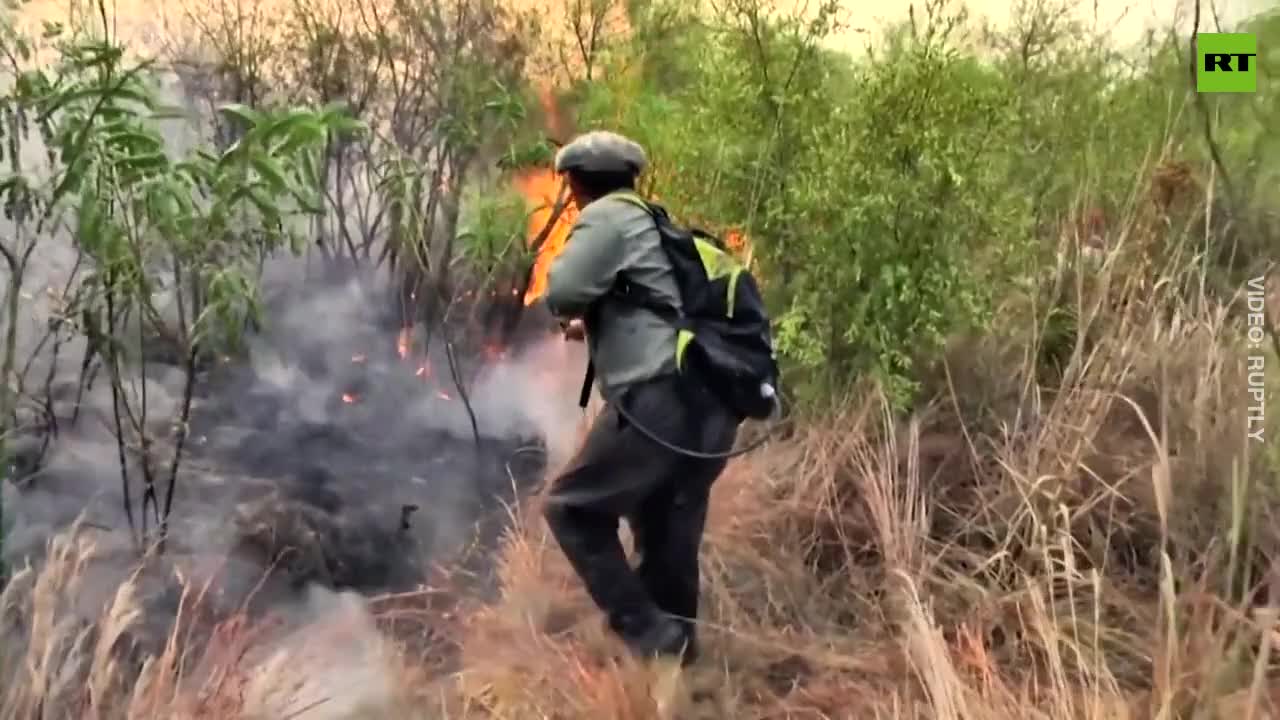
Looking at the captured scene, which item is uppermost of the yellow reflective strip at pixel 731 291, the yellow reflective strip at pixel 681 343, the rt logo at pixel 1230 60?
the rt logo at pixel 1230 60

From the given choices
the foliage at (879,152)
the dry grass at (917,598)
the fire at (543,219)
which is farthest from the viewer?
the foliage at (879,152)

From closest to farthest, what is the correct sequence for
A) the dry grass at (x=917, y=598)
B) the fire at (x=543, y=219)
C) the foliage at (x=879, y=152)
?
the dry grass at (x=917, y=598) < the fire at (x=543, y=219) < the foliage at (x=879, y=152)

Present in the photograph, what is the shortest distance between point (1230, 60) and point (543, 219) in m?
0.85

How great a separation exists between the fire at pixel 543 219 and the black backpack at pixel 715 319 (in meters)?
0.11

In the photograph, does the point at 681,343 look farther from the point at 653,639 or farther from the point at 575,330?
→ the point at 653,639

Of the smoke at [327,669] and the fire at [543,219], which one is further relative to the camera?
the fire at [543,219]

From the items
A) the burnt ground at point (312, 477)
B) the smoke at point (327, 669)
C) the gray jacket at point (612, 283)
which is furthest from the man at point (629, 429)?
the smoke at point (327, 669)

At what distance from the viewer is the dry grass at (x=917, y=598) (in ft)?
4.84

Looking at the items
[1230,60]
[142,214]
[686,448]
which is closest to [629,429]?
[686,448]

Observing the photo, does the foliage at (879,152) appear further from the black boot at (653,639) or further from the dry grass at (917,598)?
the black boot at (653,639)

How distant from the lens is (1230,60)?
1.61 metres

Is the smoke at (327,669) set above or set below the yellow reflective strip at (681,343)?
below

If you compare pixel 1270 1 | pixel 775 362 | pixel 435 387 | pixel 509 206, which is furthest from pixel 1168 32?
pixel 435 387

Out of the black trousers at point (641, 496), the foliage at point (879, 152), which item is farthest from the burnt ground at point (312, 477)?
the foliage at point (879, 152)
